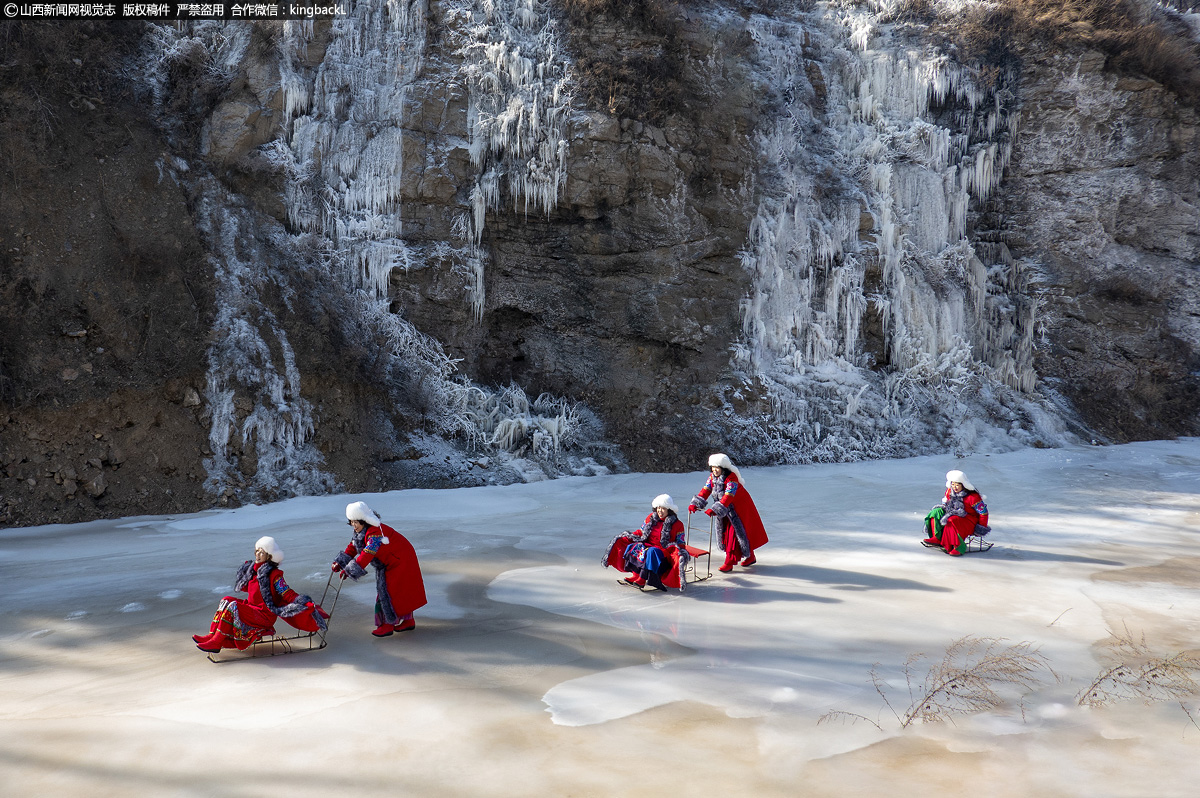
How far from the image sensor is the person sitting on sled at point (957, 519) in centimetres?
823

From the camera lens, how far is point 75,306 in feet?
37.3

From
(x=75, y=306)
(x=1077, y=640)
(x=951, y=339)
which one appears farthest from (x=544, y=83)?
(x=1077, y=640)

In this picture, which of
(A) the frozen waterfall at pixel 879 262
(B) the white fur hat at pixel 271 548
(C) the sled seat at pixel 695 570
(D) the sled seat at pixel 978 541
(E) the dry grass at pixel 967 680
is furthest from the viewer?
(A) the frozen waterfall at pixel 879 262

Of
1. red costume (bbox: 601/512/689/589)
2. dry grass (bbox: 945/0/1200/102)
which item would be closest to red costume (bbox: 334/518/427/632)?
red costume (bbox: 601/512/689/589)

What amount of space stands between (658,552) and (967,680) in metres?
2.81

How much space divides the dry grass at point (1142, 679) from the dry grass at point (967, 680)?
31 centimetres

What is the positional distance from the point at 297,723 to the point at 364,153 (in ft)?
43.0

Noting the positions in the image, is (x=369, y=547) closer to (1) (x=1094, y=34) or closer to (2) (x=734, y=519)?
(2) (x=734, y=519)

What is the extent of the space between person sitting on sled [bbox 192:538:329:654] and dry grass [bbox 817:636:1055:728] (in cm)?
345

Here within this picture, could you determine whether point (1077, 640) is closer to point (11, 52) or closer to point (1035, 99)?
point (11, 52)

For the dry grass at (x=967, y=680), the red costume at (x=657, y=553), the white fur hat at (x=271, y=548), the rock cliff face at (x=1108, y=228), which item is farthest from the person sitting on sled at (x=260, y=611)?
the rock cliff face at (x=1108, y=228)

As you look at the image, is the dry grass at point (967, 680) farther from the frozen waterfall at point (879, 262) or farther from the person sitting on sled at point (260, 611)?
the frozen waterfall at point (879, 262)

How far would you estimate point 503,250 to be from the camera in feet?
51.8

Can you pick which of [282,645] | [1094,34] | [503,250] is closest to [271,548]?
[282,645]
